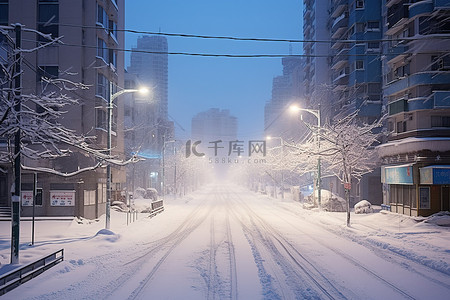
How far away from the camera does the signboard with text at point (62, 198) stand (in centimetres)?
2897

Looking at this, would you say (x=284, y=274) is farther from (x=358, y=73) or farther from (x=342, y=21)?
(x=342, y=21)

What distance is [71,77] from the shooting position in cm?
3022

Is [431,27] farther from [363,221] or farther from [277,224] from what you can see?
[277,224]

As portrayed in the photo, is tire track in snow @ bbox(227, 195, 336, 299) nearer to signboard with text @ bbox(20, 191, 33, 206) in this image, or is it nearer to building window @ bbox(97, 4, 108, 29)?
signboard with text @ bbox(20, 191, 33, 206)

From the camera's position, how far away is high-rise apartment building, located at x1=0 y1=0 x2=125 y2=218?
28.9 meters

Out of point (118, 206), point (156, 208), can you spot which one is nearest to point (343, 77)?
point (156, 208)

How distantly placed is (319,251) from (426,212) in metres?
14.2

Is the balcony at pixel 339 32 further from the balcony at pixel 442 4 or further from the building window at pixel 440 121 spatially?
the building window at pixel 440 121

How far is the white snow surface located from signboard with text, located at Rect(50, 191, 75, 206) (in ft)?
12.8

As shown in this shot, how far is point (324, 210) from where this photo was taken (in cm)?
4053

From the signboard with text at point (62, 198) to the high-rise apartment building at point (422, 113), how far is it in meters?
22.3

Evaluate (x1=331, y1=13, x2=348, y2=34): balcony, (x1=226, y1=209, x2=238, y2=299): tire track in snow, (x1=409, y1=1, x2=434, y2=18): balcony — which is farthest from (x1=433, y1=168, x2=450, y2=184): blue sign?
(x1=331, y1=13, x2=348, y2=34): balcony

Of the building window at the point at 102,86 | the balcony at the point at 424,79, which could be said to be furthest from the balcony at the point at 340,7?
the building window at the point at 102,86

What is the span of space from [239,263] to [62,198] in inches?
732
